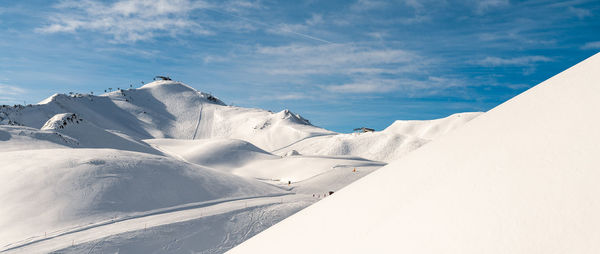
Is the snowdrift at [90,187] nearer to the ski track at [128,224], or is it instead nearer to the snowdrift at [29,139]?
the ski track at [128,224]

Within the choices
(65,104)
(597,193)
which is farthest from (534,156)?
(65,104)

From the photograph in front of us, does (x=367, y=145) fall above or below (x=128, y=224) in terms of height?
above

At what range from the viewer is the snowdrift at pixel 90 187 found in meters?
19.5

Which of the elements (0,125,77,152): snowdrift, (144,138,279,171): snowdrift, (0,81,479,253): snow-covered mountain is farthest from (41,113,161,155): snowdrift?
(144,138,279,171): snowdrift

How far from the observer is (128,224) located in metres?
18.9

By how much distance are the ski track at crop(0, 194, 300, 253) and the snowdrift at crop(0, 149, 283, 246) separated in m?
0.76

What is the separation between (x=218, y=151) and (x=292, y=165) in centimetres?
1461

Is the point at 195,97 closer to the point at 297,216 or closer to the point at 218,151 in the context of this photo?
the point at 218,151

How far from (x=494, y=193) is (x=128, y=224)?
18.6m

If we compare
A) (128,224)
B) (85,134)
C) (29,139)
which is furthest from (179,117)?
(128,224)

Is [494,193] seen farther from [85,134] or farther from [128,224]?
[85,134]

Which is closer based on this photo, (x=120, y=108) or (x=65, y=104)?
(x=65, y=104)

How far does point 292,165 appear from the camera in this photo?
52375mm

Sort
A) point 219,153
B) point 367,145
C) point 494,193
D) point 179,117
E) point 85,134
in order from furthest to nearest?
point 179,117 < point 367,145 < point 219,153 < point 85,134 < point 494,193
